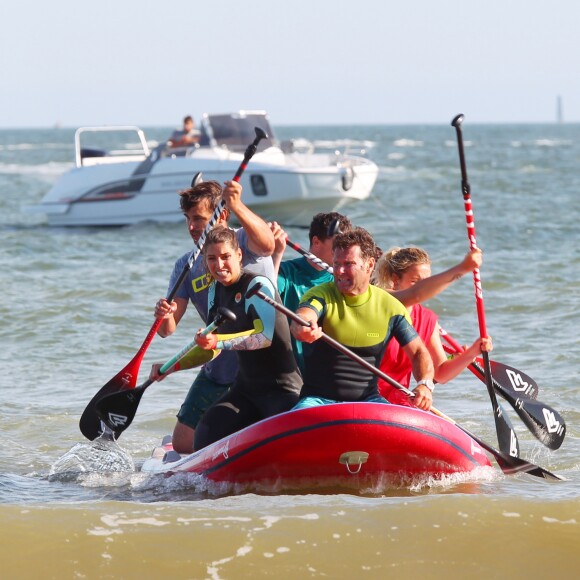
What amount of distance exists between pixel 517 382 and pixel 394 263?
1.50m

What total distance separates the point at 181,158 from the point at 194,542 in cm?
1586

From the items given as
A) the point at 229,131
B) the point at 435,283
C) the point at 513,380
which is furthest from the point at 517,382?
the point at 229,131

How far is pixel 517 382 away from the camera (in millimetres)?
7379

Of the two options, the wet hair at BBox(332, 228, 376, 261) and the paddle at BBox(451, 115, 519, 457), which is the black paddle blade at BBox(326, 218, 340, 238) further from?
the paddle at BBox(451, 115, 519, 457)

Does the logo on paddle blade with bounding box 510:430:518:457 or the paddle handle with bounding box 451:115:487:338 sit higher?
Answer: the paddle handle with bounding box 451:115:487:338

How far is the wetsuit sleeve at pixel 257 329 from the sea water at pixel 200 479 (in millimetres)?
759

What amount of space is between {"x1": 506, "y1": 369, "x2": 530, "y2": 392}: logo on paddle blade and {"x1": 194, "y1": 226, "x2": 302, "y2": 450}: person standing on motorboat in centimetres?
178

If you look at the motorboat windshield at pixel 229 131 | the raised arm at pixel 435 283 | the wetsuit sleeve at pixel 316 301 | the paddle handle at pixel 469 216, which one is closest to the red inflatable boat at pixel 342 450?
the wetsuit sleeve at pixel 316 301

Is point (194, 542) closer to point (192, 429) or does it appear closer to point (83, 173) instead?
point (192, 429)

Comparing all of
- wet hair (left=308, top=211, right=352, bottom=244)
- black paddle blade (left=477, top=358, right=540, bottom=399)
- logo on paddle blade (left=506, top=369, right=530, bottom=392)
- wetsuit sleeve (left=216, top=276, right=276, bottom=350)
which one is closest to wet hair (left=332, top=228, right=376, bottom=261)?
wetsuit sleeve (left=216, top=276, right=276, bottom=350)

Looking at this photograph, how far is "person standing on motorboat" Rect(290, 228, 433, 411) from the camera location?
18.2ft

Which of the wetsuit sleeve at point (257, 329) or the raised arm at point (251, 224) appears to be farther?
the raised arm at point (251, 224)

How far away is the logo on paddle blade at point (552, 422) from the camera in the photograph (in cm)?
719

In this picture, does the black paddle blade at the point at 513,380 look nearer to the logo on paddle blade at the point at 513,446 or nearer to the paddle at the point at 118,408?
the logo on paddle blade at the point at 513,446
